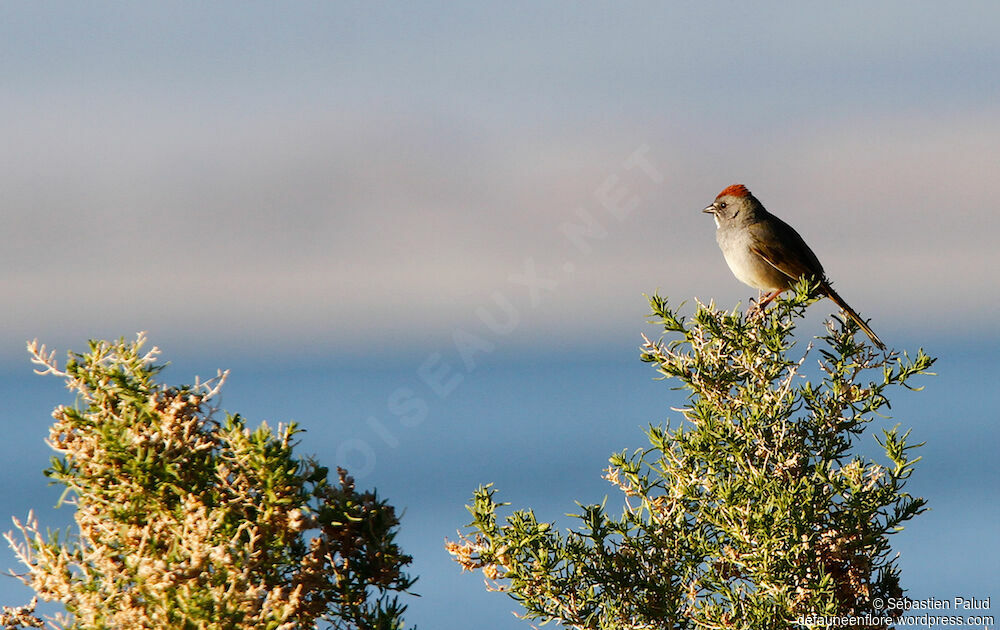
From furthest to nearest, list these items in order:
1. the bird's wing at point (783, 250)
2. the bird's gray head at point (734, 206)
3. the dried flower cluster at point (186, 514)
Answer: the bird's gray head at point (734, 206)
the bird's wing at point (783, 250)
the dried flower cluster at point (186, 514)

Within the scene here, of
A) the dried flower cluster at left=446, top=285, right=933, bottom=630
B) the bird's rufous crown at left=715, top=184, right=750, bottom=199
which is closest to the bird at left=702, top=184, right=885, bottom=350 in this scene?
the bird's rufous crown at left=715, top=184, right=750, bottom=199

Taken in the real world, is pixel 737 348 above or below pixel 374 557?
above

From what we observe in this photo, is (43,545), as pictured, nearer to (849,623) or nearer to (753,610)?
(753,610)

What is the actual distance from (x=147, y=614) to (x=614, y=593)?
1.47m

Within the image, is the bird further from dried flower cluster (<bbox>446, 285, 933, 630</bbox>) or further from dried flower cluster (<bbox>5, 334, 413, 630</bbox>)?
dried flower cluster (<bbox>5, 334, 413, 630</bbox>)

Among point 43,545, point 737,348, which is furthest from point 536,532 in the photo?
point 43,545

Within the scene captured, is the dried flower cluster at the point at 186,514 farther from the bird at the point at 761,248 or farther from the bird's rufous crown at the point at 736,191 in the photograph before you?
the bird's rufous crown at the point at 736,191

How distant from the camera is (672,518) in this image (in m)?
3.21

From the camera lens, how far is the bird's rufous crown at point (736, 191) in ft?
24.0

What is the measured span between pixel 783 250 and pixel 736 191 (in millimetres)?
727

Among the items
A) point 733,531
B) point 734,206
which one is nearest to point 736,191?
point 734,206

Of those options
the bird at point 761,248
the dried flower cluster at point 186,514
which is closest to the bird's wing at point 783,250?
the bird at point 761,248

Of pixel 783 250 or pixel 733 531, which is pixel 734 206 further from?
pixel 733 531

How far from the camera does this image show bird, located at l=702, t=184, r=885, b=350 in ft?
22.4
